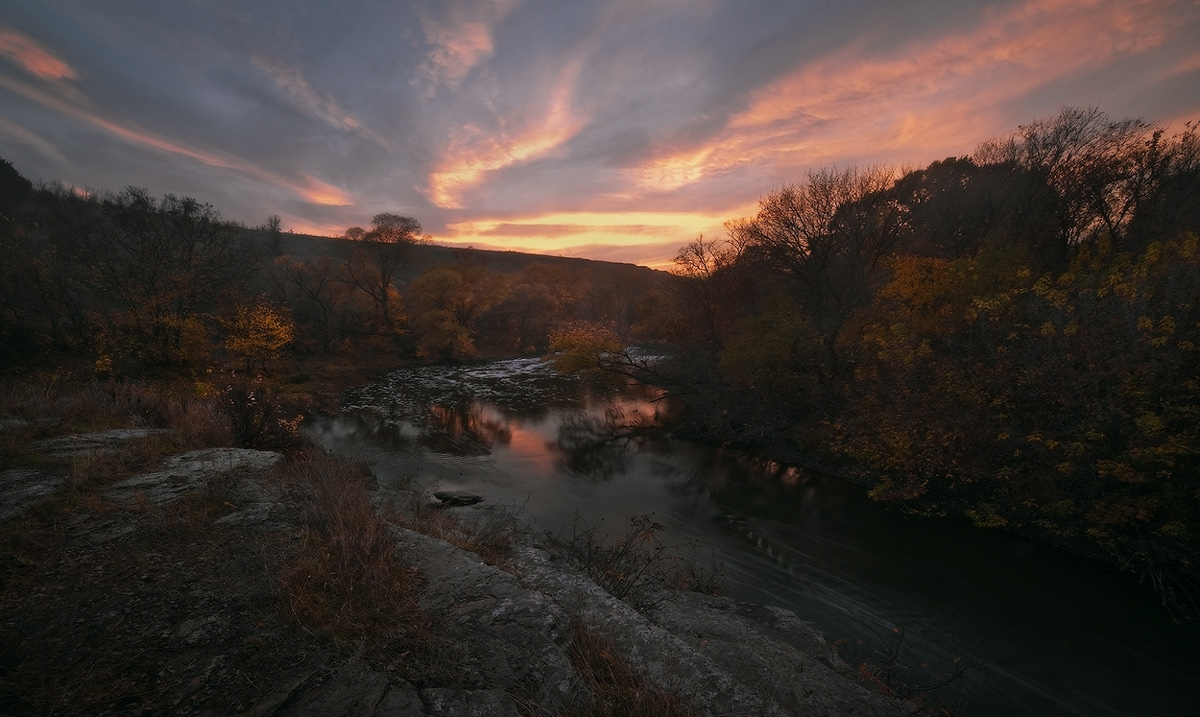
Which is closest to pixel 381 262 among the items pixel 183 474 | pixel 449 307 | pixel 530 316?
pixel 449 307

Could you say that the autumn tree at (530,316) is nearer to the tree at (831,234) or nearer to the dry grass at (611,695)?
the tree at (831,234)

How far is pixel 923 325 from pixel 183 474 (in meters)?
17.8

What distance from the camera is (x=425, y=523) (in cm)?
726

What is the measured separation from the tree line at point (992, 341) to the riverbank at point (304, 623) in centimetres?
771

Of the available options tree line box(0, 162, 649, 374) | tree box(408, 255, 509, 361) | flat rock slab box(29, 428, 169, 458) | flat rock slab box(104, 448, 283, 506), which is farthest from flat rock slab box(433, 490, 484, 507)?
tree box(408, 255, 509, 361)

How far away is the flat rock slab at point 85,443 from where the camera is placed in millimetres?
6883

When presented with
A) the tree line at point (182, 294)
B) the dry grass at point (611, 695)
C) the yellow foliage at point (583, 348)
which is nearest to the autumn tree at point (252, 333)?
the tree line at point (182, 294)

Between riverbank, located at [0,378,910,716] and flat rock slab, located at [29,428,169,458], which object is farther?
flat rock slab, located at [29,428,169,458]

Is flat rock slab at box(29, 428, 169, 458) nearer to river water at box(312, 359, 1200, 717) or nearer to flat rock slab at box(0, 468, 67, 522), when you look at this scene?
flat rock slab at box(0, 468, 67, 522)

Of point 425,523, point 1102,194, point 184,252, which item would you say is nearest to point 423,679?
point 425,523

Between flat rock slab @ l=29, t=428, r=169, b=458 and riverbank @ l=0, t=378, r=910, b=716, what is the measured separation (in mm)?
106

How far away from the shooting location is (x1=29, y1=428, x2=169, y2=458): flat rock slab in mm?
6883

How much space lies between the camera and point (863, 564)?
9945mm

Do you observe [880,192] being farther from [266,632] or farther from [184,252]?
[184,252]
